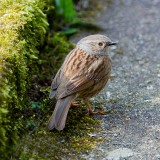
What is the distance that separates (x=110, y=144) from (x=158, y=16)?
6.12m

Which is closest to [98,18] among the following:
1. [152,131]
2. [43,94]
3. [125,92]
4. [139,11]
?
[139,11]

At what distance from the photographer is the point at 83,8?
9836 mm

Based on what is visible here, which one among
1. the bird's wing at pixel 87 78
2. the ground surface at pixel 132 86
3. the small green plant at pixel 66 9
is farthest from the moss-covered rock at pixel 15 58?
the small green plant at pixel 66 9

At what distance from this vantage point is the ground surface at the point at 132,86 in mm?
4273

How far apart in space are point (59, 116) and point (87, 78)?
836 millimetres

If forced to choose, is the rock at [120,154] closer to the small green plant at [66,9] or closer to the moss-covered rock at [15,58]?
the moss-covered rock at [15,58]

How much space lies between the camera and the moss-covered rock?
371 cm

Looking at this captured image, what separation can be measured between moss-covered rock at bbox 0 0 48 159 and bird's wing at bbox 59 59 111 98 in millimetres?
661

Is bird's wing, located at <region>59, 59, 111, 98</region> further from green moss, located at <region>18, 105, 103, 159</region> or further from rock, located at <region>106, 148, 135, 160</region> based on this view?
rock, located at <region>106, 148, 135, 160</region>

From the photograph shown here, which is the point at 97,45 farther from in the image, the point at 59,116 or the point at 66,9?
the point at 66,9

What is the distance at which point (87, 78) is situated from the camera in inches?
191

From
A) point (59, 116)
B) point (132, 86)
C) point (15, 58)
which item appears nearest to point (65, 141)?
point (59, 116)

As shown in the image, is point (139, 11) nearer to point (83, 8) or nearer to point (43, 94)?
point (83, 8)

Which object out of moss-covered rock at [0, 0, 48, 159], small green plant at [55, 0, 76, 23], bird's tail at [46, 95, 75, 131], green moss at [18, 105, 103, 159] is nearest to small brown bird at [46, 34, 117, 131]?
bird's tail at [46, 95, 75, 131]
